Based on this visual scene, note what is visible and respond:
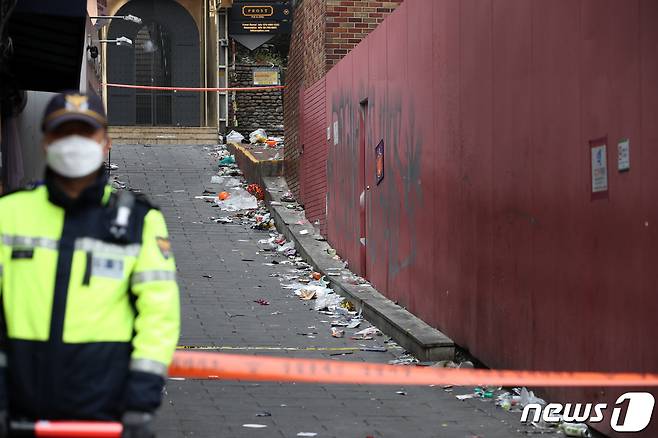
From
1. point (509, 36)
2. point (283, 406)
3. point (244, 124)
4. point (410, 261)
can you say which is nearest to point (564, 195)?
point (509, 36)

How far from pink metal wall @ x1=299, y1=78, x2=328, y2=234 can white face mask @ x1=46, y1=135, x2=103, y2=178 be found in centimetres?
1374

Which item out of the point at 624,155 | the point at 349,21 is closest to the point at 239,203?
the point at 349,21

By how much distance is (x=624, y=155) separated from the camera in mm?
6754

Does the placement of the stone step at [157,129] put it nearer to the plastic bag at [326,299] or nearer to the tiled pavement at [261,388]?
the tiled pavement at [261,388]

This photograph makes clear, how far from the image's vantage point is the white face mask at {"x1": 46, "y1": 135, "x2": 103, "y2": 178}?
12.6ft

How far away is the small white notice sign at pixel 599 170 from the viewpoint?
277 inches

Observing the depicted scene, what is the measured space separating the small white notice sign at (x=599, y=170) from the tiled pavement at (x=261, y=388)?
176 centimetres

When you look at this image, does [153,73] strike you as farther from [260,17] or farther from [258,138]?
[258,138]

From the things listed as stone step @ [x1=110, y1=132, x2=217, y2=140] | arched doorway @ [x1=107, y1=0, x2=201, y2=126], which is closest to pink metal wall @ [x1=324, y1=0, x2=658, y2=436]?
stone step @ [x1=110, y1=132, x2=217, y2=140]

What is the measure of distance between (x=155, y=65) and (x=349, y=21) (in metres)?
16.9

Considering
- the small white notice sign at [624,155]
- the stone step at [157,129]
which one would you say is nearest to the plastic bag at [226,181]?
the stone step at [157,129]

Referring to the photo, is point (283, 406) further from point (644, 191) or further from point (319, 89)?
point (319, 89)

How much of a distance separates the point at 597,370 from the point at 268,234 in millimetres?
12948

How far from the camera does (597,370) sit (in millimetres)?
7191
